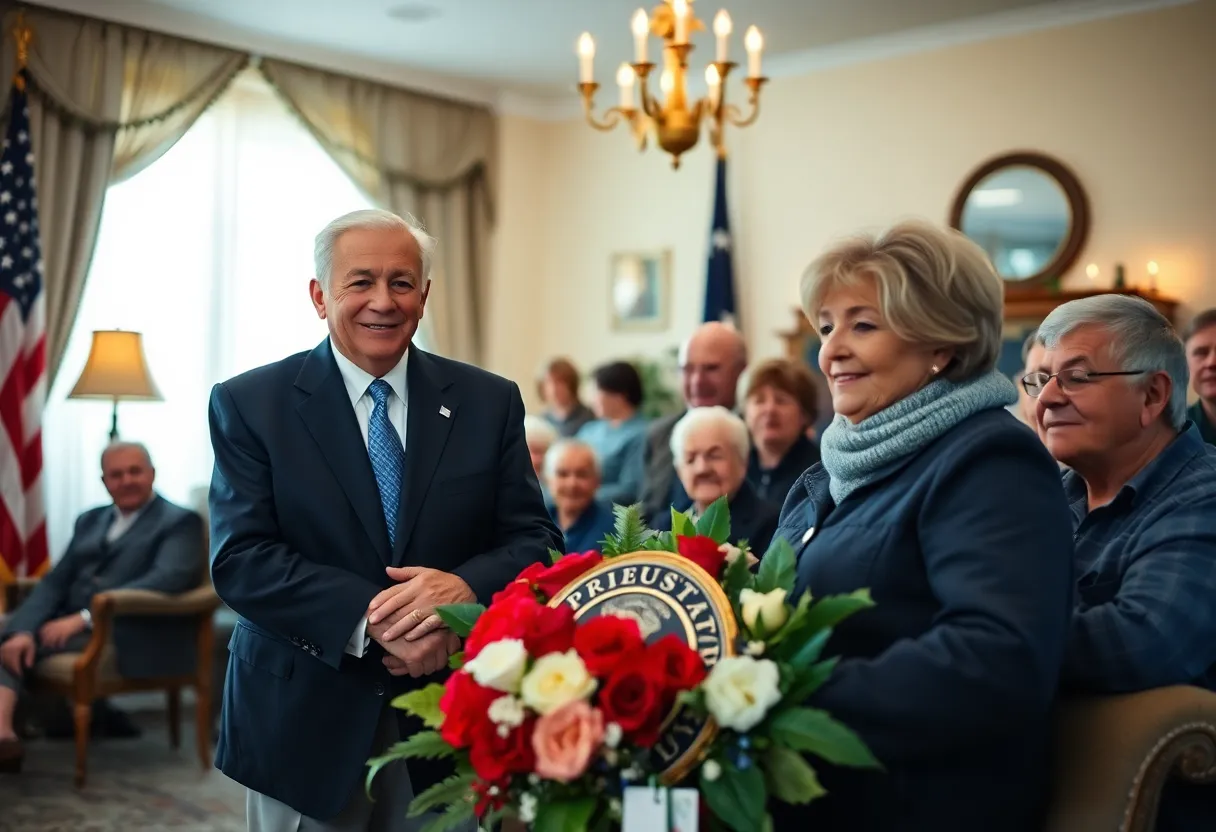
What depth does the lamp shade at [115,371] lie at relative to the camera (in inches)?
243

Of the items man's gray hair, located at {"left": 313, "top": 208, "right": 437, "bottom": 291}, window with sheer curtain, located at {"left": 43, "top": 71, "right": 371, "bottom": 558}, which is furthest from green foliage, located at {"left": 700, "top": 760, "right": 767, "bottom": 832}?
window with sheer curtain, located at {"left": 43, "top": 71, "right": 371, "bottom": 558}

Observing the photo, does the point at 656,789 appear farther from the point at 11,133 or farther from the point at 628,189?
the point at 628,189

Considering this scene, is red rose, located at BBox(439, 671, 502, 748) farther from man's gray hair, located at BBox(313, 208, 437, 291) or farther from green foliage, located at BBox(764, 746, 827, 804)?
man's gray hair, located at BBox(313, 208, 437, 291)

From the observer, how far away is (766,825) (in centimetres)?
147

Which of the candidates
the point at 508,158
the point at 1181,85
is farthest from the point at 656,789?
the point at 508,158

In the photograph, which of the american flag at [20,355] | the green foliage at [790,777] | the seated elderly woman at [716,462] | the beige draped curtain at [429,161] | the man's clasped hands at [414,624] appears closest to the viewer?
the green foliage at [790,777]

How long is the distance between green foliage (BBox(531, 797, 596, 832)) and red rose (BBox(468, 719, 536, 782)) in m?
→ 0.05

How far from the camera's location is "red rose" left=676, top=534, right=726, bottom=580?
173cm

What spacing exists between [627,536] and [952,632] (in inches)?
20.6

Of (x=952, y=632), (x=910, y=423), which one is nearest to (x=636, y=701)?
(x=952, y=632)

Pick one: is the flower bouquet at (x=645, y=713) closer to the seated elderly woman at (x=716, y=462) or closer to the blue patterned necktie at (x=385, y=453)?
the blue patterned necktie at (x=385, y=453)

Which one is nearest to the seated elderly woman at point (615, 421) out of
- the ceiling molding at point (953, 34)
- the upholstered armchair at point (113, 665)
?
the upholstered armchair at point (113, 665)

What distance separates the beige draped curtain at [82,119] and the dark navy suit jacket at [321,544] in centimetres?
511

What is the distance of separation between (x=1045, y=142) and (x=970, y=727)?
20.3 feet
